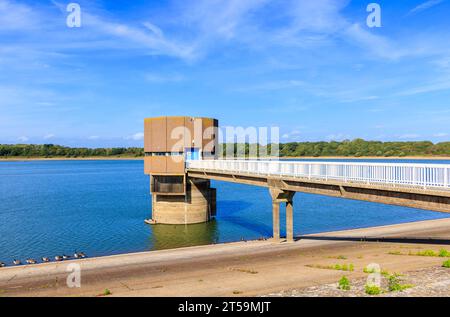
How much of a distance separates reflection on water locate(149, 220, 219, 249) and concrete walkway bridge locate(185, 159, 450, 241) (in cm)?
588

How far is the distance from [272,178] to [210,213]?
15668mm

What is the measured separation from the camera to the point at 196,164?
3609 cm

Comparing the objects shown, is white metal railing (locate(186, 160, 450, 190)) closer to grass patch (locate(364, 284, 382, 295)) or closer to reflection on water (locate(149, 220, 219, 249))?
grass patch (locate(364, 284, 382, 295))

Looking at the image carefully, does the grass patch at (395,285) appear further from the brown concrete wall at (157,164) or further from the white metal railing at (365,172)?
the brown concrete wall at (157,164)

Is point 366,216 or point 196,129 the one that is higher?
point 196,129

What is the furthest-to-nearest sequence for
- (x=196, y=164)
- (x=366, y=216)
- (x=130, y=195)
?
(x=130, y=195) < (x=366, y=216) < (x=196, y=164)

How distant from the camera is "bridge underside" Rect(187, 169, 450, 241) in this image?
14.9m

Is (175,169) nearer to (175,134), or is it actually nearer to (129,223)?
(175,134)

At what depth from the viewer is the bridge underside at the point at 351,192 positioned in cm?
1491

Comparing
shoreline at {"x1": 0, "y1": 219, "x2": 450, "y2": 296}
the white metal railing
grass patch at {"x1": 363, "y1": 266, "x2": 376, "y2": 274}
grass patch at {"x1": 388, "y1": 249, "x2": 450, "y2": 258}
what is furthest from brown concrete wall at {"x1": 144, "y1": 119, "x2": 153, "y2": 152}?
grass patch at {"x1": 363, "y1": 266, "x2": 376, "y2": 274}

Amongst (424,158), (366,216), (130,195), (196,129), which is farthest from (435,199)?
(424,158)

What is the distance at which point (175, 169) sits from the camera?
3741 cm

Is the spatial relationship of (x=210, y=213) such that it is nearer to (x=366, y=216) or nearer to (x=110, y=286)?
(x=366, y=216)

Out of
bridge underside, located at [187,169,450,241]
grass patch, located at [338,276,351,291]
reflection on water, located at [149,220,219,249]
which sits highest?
bridge underside, located at [187,169,450,241]
